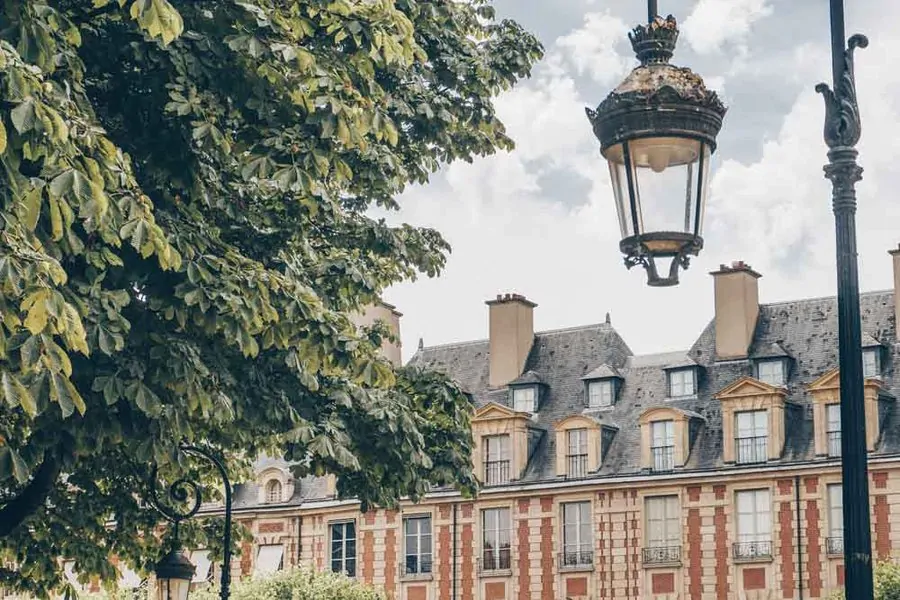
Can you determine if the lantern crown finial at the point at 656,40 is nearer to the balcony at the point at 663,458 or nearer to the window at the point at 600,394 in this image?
the balcony at the point at 663,458

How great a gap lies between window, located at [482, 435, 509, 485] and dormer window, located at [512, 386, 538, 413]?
3.91 feet

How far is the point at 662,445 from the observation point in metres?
46.5

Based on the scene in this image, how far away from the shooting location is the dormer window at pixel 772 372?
45812mm

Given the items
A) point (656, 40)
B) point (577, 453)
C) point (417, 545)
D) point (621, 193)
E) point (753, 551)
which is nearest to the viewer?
point (621, 193)

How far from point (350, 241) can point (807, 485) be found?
29.2 metres

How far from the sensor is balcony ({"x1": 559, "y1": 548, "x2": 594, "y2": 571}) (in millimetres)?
47156

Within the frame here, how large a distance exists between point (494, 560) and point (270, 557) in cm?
776

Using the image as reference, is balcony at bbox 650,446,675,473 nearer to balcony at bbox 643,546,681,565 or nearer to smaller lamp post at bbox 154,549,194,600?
balcony at bbox 643,546,681,565

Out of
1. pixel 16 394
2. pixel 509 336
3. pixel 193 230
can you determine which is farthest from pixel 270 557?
pixel 16 394

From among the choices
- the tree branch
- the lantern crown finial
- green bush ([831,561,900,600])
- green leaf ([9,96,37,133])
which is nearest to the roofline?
green bush ([831,561,900,600])

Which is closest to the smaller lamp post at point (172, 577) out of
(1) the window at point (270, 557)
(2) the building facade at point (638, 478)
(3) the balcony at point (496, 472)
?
(2) the building facade at point (638, 478)

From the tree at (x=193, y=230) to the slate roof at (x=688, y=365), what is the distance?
94.5ft

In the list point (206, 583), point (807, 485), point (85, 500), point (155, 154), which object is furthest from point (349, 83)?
point (206, 583)

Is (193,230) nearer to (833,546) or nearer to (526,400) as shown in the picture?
(833,546)
